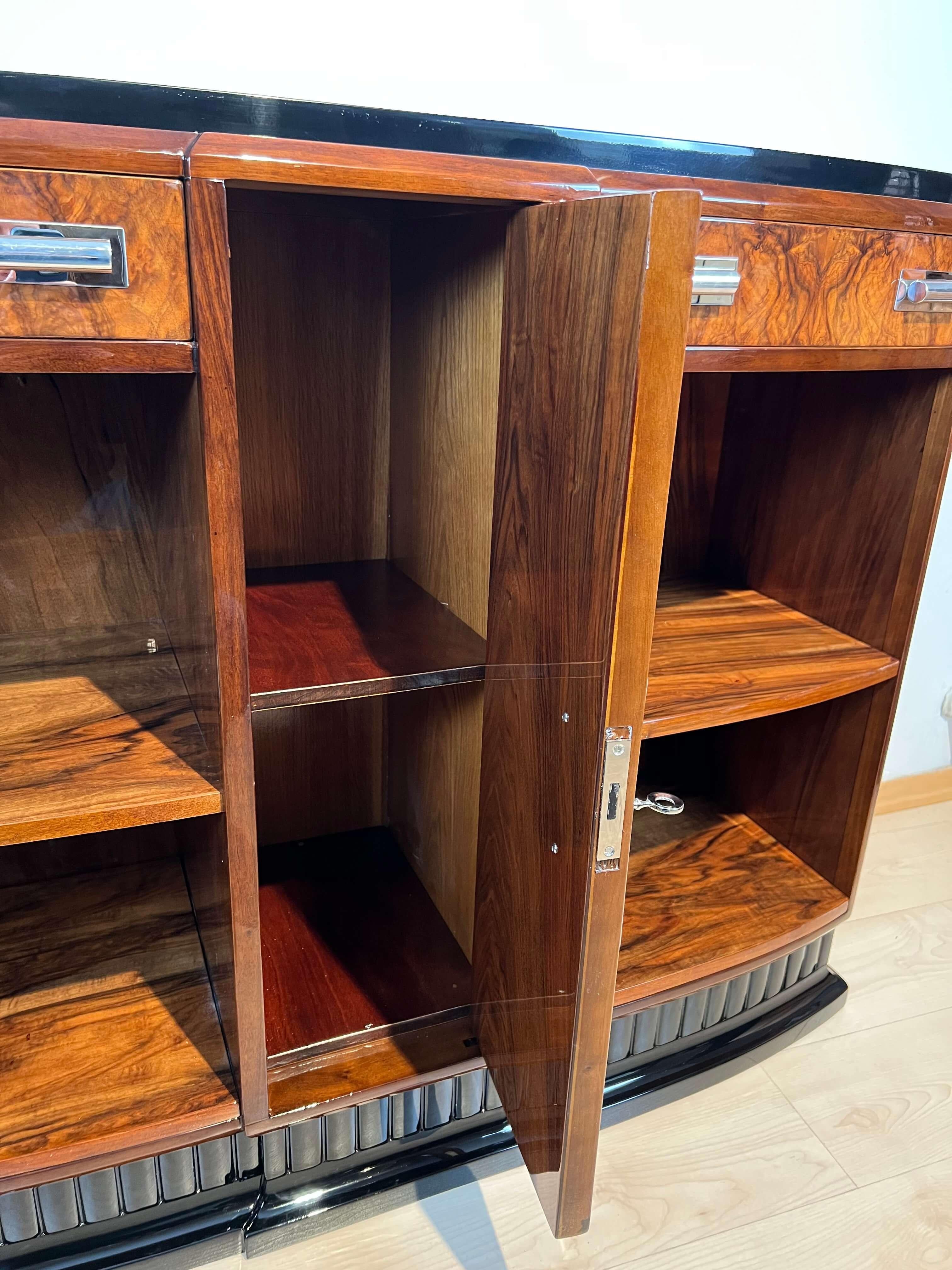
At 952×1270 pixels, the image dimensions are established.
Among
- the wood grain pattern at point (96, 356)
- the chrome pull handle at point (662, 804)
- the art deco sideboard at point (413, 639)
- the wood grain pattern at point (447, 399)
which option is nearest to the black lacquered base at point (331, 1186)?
the art deco sideboard at point (413, 639)

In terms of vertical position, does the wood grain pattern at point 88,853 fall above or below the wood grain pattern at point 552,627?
below

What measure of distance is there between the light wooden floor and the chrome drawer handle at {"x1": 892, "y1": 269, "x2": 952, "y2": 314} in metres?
0.86

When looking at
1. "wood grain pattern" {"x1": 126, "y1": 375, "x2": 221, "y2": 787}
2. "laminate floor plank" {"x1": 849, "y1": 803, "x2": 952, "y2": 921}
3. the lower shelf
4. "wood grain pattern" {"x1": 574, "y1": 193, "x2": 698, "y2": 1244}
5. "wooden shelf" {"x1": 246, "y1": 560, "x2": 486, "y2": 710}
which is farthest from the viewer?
"laminate floor plank" {"x1": 849, "y1": 803, "x2": 952, "y2": 921}

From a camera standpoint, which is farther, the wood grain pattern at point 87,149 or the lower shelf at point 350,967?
the lower shelf at point 350,967

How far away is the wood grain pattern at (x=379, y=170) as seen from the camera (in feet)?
1.76

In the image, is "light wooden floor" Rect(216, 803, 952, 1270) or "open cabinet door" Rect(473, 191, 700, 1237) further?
"light wooden floor" Rect(216, 803, 952, 1270)

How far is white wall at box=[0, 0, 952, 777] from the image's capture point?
2.80 feet

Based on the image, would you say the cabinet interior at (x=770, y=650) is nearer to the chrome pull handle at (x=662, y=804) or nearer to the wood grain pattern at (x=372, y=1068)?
the chrome pull handle at (x=662, y=804)

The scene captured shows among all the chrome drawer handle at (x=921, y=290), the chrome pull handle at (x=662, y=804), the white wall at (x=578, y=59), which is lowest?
the chrome pull handle at (x=662, y=804)

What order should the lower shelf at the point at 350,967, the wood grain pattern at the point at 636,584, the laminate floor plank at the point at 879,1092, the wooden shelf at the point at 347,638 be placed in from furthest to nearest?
the laminate floor plank at the point at 879,1092, the lower shelf at the point at 350,967, the wooden shelf at the point at 347,638, the wood grain pattern at the point at 636,584

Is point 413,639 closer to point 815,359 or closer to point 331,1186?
point 815,359

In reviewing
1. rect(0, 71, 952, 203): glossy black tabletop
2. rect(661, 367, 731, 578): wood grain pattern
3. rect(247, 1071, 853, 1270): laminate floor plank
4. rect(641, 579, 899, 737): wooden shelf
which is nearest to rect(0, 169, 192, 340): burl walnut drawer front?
rect(0, 71, 952, 203): glossy black tabletop

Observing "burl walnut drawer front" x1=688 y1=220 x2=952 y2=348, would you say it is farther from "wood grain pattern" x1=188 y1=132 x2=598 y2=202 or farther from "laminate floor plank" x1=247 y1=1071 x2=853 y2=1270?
"laminate floor plank" x1=247 y1=1071 x2=853 y2=1270

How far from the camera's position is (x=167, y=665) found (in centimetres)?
88
